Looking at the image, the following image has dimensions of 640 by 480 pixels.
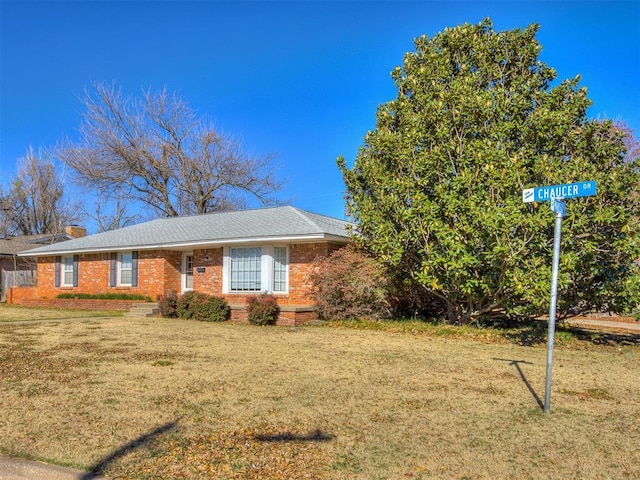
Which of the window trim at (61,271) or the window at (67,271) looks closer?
the window at (67,271)

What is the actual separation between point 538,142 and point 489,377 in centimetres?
643

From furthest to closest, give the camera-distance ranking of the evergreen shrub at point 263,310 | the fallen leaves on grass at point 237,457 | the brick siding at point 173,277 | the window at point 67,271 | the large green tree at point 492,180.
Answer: the window at point 67,271
the brick siding at point 173,277
the evergreen shrub at point 263,310
the large green tree at point 492,180
the fallen leaves on grass at point 237,457

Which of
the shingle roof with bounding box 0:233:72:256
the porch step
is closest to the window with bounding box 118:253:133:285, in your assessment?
the porch step

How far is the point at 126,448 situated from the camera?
445cm

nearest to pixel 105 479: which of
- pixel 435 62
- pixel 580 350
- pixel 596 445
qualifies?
pixel 596 445

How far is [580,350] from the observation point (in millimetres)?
10953

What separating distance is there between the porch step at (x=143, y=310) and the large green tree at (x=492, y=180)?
8.86m

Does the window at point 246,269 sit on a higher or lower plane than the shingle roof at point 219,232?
lower

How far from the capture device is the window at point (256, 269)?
1756 centimetres

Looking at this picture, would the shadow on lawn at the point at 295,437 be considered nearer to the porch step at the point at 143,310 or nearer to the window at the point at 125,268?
the porch step at the point at 143,310

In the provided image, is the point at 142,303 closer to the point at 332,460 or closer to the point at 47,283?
the point at 47,283

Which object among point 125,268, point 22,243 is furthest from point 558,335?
point 22,243

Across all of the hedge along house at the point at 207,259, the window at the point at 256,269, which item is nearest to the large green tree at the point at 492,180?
the hedge along house at the point at 207,259

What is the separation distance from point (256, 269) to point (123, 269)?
284 inches
